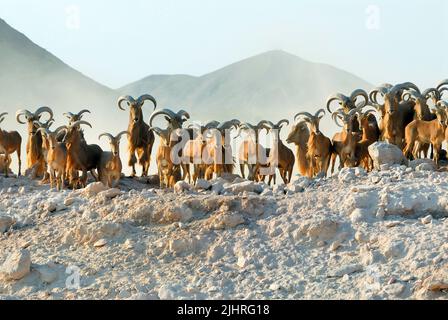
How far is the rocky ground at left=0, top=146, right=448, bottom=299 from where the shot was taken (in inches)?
662

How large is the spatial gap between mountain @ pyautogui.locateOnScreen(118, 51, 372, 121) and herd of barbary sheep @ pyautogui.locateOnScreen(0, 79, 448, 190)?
50.9 meters

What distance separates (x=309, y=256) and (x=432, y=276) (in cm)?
233

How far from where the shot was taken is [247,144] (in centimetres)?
2627

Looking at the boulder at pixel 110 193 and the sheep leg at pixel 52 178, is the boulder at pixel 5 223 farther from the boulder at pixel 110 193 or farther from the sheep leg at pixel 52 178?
the sheep leg at pixel 52 178

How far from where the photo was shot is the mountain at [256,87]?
8362cm

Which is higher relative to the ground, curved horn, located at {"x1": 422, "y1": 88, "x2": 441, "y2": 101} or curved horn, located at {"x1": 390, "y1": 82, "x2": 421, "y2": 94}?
curved horn, located at {"x1": 390, "y1": 82, "x2": 421, "y2": 94}

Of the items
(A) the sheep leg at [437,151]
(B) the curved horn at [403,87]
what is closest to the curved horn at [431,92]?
(B) the curved horn at [403,87]

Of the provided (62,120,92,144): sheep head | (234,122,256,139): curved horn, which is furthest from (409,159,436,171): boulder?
(62,120,92,144): sheep head

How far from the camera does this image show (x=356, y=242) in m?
17.8

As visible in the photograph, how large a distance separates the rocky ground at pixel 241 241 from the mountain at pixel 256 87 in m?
58.3

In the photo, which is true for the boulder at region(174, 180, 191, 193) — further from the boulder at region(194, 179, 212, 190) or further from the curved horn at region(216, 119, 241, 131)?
the curved horn at region(216, 119, 241, 131)

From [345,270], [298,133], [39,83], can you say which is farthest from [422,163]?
[39,83]

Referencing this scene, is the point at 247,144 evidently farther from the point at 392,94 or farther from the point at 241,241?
the point at 241,241

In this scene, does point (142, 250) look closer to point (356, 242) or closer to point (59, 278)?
point (59, 278)
